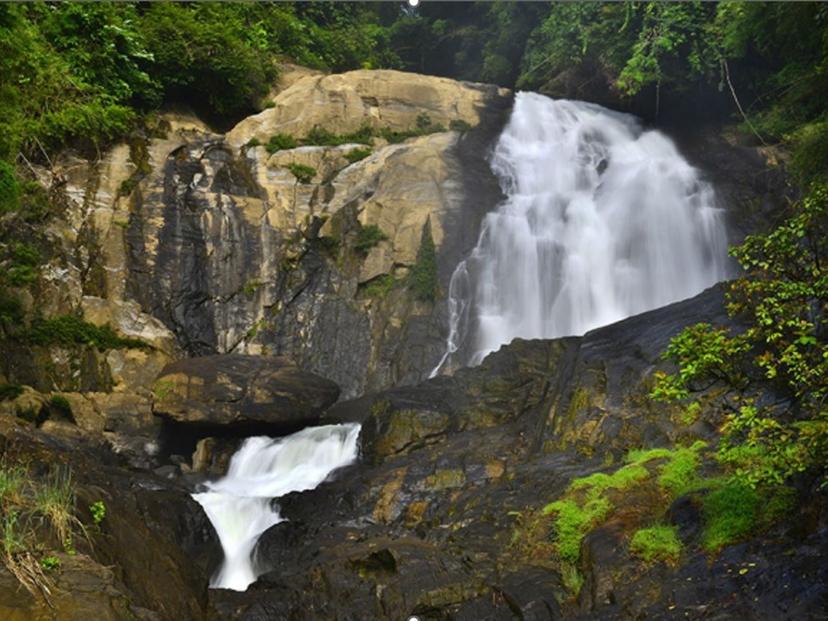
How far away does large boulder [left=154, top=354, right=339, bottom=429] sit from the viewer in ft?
55.0

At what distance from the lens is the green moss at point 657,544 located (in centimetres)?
813

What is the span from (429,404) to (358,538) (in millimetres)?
3917

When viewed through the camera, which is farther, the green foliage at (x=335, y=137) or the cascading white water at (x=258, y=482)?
the green foliage at (x=335, y=137)

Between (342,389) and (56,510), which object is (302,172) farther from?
(56,510)

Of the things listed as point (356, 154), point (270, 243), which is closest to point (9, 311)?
point (270, 243)

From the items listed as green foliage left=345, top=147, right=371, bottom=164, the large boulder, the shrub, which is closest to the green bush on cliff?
the large boulder

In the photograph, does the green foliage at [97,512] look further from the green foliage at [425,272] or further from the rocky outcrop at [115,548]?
the green foliage at [425,272]

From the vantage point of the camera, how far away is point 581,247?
69.2ft

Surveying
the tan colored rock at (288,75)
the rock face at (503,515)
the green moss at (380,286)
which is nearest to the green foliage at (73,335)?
the green moss at (380,286)

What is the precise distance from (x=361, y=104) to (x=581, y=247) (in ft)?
32.2

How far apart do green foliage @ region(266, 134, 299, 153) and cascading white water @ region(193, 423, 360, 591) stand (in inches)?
425

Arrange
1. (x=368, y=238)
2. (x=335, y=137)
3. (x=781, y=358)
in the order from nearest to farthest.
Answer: (x=781, y=358), (x=368, y=238), (x=335, y=137)

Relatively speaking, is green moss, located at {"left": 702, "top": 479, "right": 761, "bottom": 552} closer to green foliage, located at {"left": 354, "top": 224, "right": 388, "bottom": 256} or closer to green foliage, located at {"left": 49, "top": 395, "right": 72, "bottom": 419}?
green foliage, located at {"left": 49, "top": 395, "right": 72, "bottom": 419}

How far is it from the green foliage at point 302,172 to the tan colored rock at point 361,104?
5.35ft
